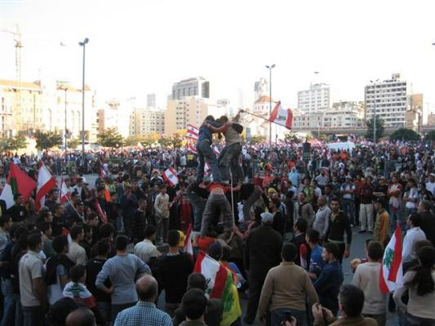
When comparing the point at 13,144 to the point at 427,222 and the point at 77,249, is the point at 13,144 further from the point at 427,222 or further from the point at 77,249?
the point at 427,222

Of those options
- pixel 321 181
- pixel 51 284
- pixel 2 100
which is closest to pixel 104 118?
pixel 2 100

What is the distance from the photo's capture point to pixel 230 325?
5.57 metres

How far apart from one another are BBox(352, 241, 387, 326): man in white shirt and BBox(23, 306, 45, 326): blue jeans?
3697mm

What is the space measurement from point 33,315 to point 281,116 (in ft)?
50.5

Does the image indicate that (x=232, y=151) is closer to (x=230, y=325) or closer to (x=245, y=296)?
(x=245, y=296)

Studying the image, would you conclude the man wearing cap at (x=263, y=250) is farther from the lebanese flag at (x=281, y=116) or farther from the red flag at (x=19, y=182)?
the lebanese flag at (x=281, y=116)

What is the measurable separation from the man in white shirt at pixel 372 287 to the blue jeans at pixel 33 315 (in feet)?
12.1

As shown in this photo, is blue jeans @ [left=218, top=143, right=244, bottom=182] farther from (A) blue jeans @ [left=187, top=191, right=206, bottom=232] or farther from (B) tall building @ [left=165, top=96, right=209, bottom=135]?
(B) tall building @ [left=165, top=96, right=209, bottom=135]

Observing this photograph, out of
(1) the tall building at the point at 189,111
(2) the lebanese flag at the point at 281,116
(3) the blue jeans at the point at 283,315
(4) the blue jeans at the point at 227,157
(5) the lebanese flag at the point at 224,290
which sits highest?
(1) the tall building at the point at 189,111

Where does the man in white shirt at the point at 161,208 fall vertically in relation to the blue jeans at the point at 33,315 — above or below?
above

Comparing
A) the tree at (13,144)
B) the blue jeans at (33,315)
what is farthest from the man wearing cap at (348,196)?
the tree at (13,144)

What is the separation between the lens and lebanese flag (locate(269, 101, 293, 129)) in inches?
770

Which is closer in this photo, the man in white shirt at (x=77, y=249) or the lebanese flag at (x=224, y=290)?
the lebanese flag at (x=224, y=290)

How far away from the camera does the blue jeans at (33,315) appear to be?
631 centimetres
